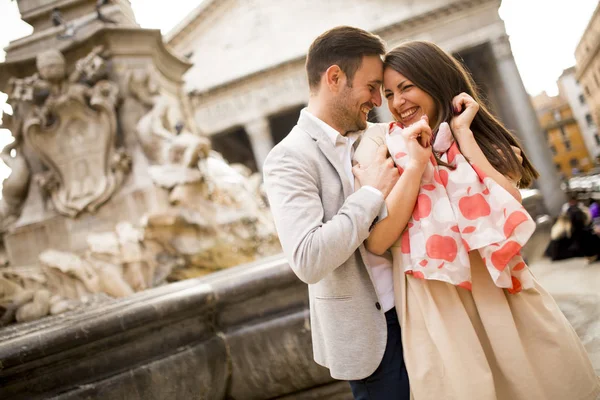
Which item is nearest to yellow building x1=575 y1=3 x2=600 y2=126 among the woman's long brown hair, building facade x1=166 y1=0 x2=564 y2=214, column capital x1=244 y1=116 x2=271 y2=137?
building facade x1=166 y1=0 x2=564 y2=214

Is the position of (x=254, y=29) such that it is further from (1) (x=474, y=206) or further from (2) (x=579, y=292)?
(1) (x=474, y=206)

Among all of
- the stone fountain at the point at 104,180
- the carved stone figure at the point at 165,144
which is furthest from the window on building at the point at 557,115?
Answer: the carved stone figure at the point at 165,144

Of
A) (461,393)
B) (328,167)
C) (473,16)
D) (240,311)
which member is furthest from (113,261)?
(473,16)

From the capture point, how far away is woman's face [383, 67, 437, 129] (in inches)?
64.7

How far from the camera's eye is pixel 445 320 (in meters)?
1.39

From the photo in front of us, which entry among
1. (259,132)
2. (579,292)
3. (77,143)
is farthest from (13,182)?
Result: (259,132)

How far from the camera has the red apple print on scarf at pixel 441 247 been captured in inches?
54.2

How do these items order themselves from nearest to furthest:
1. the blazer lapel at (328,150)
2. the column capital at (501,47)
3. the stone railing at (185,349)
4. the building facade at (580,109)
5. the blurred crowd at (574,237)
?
1. the blazer lapel at (328,150)
2. the stone railing at (185,349)
3. the blurred crowd at (574,237)
4. the column capital at (501,47)
5. the building facade at (580,109)

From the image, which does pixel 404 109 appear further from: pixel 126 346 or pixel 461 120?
pixel 126 346

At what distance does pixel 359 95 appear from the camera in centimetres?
166

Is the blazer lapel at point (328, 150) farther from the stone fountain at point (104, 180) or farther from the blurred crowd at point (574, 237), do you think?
the blurred crowd at point (574, 237)

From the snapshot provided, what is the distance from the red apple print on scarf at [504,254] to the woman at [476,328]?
101 mm

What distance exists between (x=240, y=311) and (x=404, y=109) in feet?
4.52

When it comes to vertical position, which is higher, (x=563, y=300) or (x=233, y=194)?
(x=233, y=194)
